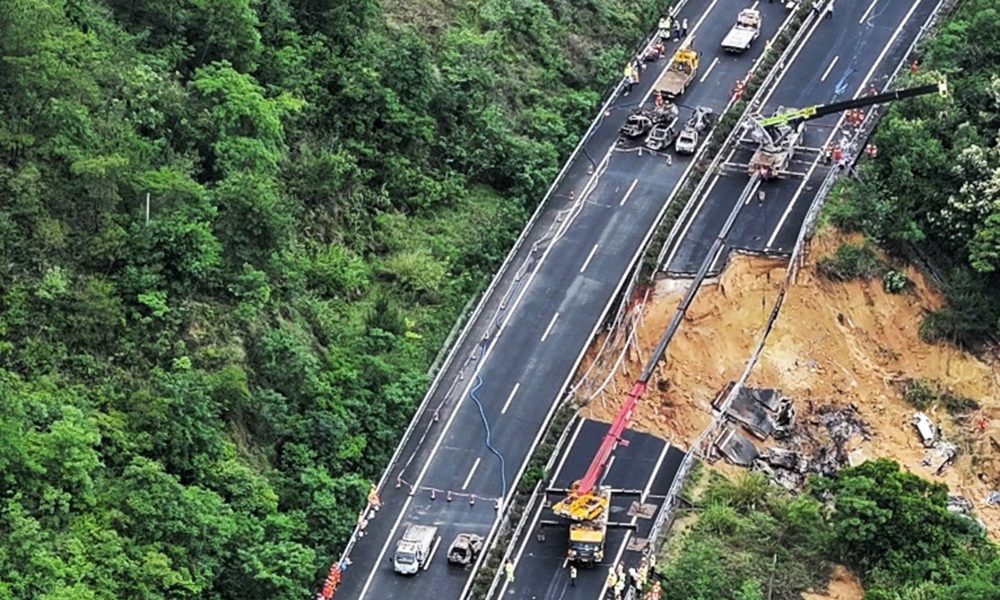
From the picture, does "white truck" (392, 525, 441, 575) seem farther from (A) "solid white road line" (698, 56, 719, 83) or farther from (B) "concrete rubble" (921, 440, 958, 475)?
(A) "solid white road line" (698, 56, 719, 83)

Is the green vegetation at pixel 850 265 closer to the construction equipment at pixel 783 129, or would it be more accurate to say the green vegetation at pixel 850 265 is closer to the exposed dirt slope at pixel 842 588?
the construction equipment at pixel 783 129

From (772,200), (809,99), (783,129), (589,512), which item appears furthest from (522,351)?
(809,99)

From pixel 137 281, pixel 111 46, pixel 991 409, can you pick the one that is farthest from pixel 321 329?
pixel 991 409

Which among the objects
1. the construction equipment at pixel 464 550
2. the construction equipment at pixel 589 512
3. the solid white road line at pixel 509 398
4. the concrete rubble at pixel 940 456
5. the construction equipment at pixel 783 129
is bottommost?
the construction equipment at pixel 464 550

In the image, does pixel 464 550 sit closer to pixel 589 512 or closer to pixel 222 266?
pixel 589 512

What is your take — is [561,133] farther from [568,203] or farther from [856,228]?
[856,228]

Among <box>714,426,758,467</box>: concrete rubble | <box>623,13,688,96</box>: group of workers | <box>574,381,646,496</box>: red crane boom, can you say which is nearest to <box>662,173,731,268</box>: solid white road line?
<box>574,381,646,496</box>: red crane boom

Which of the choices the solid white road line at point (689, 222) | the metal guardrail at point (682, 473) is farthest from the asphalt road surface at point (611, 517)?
the solid white road line at point (689, 222)
